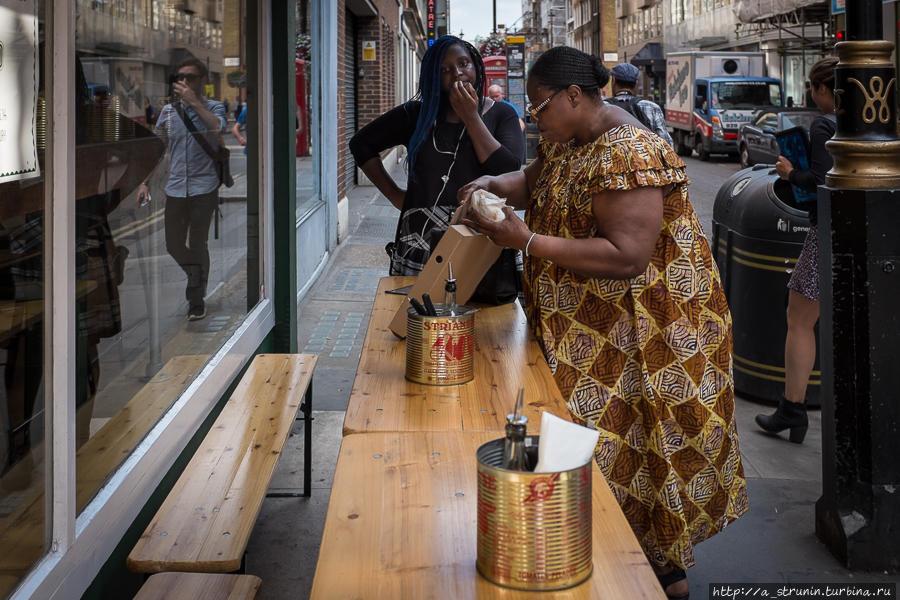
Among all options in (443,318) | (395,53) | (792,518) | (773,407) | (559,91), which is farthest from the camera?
(395,53)

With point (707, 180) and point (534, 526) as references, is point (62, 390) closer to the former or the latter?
point (534, 526)

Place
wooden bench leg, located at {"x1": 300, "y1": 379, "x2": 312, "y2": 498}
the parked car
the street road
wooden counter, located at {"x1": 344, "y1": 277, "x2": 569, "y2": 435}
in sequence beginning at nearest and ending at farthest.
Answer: wooden counter, located at {"x1": 344, "y1": 277, "x2": 569, "y2": 435} < wooden bench leg, located at {"x1": 300, "y1": 379, "x2": 312, "y2": 498} < the street road < the parked car

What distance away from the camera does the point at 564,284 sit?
2828 mm

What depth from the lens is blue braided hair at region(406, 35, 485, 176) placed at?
386 centimetres

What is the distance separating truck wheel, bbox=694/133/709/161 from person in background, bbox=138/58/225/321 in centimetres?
2398

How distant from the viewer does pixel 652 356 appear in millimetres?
2770

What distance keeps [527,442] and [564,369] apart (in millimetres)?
1266

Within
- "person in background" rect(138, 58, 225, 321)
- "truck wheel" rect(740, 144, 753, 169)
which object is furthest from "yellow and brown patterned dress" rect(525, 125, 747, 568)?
"truck wheel" rect(740, 144, 753, 169)

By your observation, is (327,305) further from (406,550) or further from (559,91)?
(406,550)

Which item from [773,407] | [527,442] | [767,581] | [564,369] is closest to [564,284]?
[564,369]

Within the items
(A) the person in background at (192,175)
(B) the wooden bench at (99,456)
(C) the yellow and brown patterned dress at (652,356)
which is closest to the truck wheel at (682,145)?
(A) the person in background at (192,175)

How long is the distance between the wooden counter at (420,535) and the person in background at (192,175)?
7.86 feet

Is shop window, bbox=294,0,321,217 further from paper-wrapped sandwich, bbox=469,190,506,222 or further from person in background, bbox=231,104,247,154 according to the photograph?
paper-wrapped sandwich, bbox=469,190,506,222

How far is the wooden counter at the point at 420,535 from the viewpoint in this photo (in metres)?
1.52
